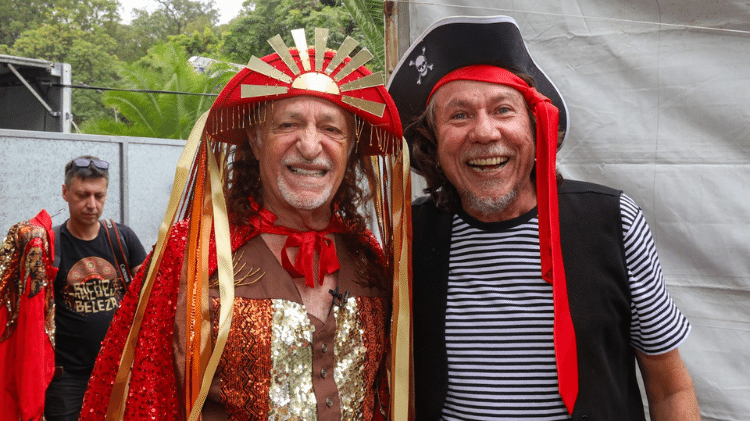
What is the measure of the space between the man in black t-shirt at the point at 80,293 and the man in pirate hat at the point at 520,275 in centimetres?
237

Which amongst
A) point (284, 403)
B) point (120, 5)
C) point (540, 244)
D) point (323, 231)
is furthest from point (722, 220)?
point (120, 5)

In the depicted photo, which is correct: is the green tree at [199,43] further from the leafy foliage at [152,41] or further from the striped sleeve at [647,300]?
the striped sleeve at [647,300]

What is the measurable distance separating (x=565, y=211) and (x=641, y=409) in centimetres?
64

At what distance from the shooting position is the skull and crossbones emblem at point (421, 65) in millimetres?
2191

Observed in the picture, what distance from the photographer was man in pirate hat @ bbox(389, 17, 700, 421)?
6.13 feet

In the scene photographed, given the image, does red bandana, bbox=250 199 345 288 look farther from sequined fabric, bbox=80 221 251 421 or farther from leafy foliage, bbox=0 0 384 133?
leafy foliage, bbox=0 0 384 133

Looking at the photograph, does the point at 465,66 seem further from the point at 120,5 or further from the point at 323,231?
the point at 120,5

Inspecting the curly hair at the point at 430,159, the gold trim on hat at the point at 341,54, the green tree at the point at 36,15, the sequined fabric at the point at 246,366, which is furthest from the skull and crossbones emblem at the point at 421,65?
the green tree at the point at 36,15

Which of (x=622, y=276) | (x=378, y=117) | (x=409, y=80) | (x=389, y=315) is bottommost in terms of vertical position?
(x=389, y=315)

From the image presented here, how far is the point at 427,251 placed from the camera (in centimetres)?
217

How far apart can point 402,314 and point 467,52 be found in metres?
0.87

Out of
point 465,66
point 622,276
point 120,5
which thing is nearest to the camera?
point 622,276

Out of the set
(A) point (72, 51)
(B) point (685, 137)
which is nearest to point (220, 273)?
(B) point (685, 137)

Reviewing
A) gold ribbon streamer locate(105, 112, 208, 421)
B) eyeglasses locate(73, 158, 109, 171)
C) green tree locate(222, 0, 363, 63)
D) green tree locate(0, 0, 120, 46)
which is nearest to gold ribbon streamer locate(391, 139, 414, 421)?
gold ribbon streamer locate(105, 112, 208, 421)
